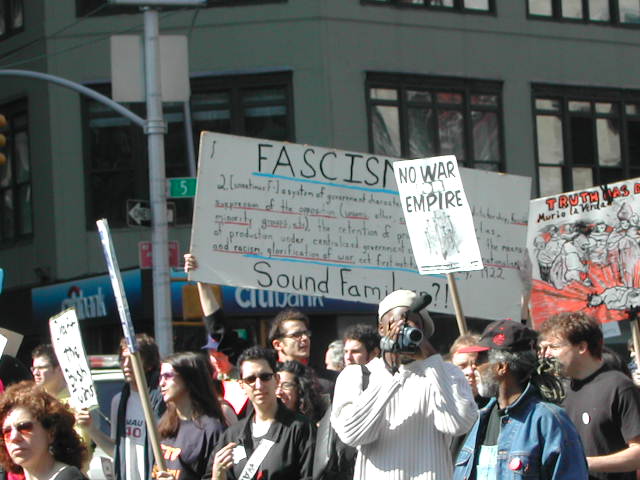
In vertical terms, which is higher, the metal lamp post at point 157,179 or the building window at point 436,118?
the building window at point 436,118

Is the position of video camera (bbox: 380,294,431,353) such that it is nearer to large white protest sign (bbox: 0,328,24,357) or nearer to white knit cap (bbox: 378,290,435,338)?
white knit cap (bbox: 378,290,435,338)

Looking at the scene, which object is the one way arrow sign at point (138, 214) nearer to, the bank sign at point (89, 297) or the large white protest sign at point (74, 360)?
the bank sign at point (89, 297)

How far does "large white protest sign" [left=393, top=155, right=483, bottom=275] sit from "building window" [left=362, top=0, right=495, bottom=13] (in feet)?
45.1

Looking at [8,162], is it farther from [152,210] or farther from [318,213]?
[318,213]

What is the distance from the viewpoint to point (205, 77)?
2134 centimetres

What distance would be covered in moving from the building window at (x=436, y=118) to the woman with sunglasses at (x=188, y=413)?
14.5 m

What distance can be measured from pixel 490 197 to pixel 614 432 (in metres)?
3.89

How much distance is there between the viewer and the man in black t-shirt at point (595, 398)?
19.5 feet

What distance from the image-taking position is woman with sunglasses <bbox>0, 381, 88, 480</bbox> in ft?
15.8

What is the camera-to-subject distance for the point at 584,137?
23.7 metres

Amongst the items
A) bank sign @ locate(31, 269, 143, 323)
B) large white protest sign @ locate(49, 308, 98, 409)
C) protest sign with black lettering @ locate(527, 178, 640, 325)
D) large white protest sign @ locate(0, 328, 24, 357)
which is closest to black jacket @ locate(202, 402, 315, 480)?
large white protest sign @ locate(49, 308, 98, 409)

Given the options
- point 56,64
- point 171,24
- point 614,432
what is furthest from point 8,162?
point 614,432

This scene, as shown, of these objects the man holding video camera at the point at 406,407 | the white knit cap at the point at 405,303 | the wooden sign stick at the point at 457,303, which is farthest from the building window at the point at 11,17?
the man holding video camera at the point at 406,407

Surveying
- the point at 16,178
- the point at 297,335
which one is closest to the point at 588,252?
the point at 297,335
